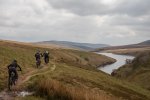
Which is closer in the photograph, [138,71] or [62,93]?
[62,93]

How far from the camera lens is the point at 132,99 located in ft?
130

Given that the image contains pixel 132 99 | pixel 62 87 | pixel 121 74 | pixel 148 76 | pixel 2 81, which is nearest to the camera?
pixel 62 87

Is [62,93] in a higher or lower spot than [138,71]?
higher

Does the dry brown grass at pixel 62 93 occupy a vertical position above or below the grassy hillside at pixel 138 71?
above

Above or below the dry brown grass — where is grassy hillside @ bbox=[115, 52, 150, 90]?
below

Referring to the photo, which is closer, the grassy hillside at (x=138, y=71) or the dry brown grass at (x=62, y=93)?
the dry brown grass at (x=62, y=93)

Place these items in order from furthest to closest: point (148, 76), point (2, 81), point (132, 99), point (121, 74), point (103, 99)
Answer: point (121, 74)
point (148, 76)
point (132, 99)
point (2, 81)
point (103, 99)

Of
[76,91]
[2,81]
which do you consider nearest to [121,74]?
[2,81]

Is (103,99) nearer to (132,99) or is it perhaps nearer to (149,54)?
(132,99)

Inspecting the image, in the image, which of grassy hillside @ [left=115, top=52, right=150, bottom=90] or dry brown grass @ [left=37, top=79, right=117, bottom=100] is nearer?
Answer: dry brown grass @ [left=37, top=79, right=117, bottom=100]

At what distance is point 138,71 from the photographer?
87.2 m

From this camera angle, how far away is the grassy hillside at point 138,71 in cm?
7744

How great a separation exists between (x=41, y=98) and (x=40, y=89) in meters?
1.83

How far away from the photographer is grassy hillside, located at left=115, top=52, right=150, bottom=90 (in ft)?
254
